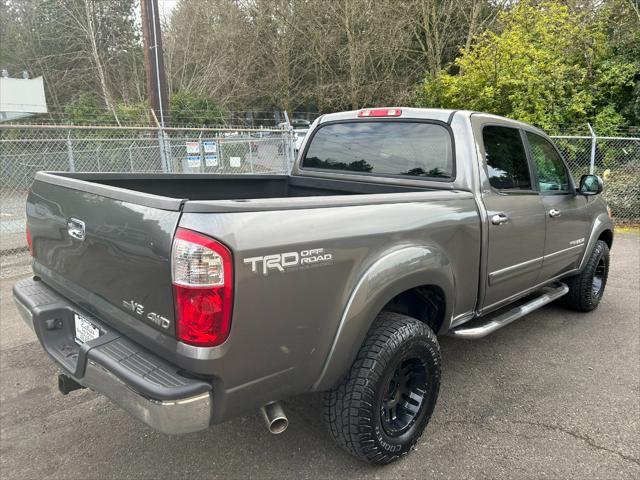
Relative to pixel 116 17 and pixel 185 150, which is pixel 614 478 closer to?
pixel 185 150

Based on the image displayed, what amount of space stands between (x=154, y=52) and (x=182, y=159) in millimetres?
2473

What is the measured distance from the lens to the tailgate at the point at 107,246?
1906 millimetres

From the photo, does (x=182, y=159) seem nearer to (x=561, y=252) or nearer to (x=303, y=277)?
(x=561, y=252)

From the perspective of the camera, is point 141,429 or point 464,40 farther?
point 464,40

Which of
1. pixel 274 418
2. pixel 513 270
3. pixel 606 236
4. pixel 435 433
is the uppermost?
pixel 513 270

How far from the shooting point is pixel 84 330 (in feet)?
7.99

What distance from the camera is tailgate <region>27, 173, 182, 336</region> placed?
75.0 inches

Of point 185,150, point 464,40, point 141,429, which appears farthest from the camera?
point 464,40

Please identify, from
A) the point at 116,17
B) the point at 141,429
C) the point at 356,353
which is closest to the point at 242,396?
the point at 356,353

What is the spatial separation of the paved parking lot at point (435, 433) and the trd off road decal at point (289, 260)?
119cm

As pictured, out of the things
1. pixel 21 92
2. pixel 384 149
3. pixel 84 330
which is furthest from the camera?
pixel 21 92

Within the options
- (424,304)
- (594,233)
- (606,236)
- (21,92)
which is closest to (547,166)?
(594,233)

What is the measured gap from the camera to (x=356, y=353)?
91.4 inches

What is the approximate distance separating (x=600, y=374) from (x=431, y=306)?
161 centimetres
